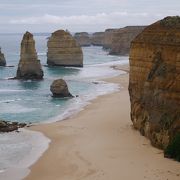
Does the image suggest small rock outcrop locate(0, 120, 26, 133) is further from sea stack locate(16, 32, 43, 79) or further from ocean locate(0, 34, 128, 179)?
sea stack locate(16, 32, 43, 79)

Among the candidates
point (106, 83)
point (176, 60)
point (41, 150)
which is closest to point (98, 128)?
point (41, 150)

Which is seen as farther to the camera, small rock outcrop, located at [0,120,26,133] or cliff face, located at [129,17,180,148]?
small rock outcrop, located at [0,120,26,133]

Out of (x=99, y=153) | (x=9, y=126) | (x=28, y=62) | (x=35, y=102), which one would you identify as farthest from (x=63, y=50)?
(x=99, y=153)

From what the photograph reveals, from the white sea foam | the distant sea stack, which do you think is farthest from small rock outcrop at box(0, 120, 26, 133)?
the distant sea stack

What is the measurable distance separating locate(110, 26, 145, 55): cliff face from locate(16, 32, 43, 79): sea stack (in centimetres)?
6766

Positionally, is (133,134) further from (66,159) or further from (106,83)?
(106,83)

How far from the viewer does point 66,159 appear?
1106 inches

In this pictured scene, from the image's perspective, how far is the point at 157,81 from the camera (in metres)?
30.1

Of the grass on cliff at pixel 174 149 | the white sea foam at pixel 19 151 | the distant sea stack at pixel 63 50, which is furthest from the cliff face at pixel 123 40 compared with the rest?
the grass on cliff at pixel 174 149

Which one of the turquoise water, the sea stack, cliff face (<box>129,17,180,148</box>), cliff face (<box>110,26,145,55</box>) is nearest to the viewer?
cliff face (<box>129,17,180,148</box>)

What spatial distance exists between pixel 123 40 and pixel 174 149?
112293 mm

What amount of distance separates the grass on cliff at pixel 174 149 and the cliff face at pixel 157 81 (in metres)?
1.02

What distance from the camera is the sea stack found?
6988 cm

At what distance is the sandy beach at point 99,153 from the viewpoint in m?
24.7
